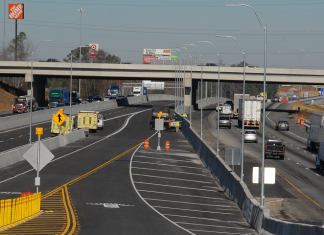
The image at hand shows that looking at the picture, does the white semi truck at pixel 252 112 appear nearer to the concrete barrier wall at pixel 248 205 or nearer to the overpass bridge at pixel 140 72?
the overpass bridge at pixel 140 72

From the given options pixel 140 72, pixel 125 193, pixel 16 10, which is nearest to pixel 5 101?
pixel 16 10

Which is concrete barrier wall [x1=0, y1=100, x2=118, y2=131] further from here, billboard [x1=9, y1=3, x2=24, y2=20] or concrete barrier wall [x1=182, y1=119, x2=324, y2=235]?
billboard [x1=9, y1=3, x2=24, y2=20]

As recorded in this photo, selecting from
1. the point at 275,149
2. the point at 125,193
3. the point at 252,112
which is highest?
the point at 252,112

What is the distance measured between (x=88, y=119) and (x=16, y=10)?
216ft

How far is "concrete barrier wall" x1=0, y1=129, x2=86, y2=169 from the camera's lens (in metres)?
34.2

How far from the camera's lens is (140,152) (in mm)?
44281

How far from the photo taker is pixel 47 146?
140 feet

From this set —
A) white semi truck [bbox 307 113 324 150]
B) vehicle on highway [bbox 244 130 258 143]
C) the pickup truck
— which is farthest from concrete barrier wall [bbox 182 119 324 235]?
vehicle on highway [bbox 244 130 258 143]

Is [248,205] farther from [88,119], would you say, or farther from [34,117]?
[34,117]

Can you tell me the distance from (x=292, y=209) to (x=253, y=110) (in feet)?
141

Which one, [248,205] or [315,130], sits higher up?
[315,130]

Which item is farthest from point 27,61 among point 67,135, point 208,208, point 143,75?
point 208,208

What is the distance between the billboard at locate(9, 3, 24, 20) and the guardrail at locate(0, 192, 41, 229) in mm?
101596

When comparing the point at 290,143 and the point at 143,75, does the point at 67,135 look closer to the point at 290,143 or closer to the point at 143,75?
the point at 290,143
